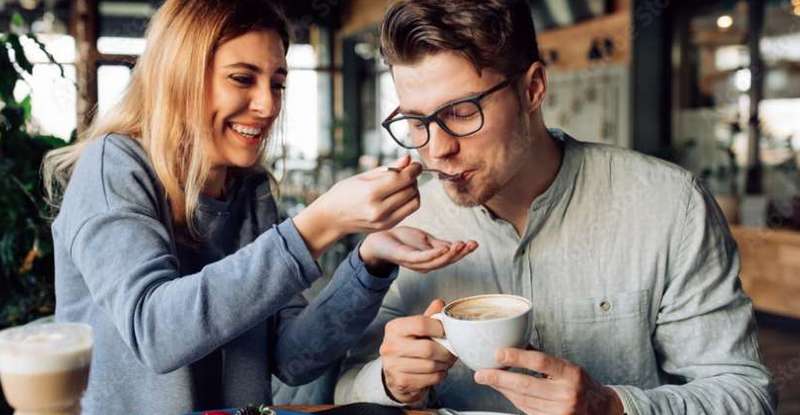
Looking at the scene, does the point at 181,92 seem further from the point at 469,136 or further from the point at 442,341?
the point at 442,341

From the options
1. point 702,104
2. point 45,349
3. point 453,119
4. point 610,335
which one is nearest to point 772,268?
point 702,104

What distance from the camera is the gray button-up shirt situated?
1541 mm

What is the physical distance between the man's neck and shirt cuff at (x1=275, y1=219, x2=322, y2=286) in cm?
55

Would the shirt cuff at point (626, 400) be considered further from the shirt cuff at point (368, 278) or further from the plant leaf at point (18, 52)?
the plant leaf at point (18, 52)

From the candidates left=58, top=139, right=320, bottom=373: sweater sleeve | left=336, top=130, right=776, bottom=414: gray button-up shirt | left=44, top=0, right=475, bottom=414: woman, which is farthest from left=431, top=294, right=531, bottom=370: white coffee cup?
left=336, top=130, right=776, bottom=414: gray button-up shirt

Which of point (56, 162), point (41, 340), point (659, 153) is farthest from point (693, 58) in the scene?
point (41, 340)

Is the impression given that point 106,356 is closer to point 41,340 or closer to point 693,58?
point 41,340

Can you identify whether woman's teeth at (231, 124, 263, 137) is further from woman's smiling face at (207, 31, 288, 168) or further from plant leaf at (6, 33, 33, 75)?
plant leaf at (6, 33, 33, 75)

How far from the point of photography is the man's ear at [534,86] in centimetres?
166

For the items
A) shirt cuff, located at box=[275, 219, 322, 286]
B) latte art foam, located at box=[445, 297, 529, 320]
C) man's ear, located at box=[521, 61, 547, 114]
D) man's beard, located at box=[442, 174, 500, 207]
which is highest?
man's ear, located at box=[521, 61, 547, 114]

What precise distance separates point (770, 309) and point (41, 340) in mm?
5766

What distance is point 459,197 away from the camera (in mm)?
1616

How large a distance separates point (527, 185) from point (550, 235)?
11 cm

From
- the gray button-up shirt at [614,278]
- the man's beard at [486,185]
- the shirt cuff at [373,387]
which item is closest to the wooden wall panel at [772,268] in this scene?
the gray button-up shirt at [614,278]
